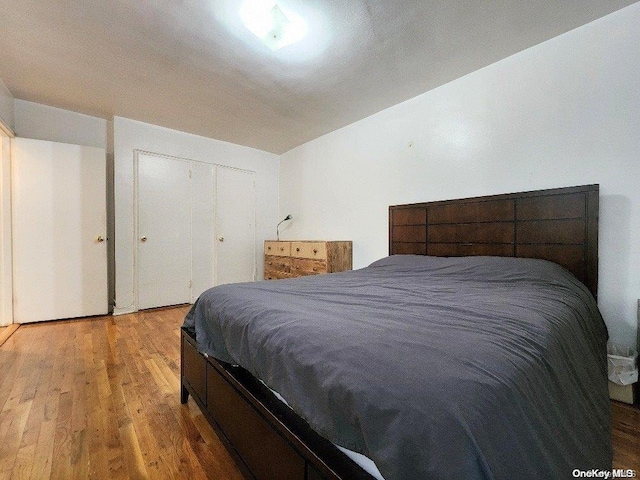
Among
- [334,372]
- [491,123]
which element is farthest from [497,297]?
[491,123]

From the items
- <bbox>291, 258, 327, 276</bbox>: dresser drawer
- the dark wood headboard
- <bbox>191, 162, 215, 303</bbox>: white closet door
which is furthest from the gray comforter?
<bbox>191, 162, 215, 303</bbox>: white closet door

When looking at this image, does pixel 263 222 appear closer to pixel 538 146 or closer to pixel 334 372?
pixel 538 146

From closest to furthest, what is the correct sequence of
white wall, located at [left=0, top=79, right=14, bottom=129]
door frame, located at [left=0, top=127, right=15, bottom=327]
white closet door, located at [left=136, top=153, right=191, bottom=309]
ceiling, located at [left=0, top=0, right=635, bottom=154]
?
1. ceiling, located at [left=0, top=0, right=635, bottom=154]
2. white wall, located at [left=0, top=79, right=14, bottom=129]
3. door frame, located at [left=0, top=127, right=15, bottom=327]
4. white closet door, located at [left=136, top=153, right=191, bottom=309]

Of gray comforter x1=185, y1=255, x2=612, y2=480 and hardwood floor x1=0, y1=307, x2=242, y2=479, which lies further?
hardwood floor x1=0, y1=307, x2=242, y2=479

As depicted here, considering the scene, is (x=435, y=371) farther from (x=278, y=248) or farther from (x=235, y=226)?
(x=235, y=226)

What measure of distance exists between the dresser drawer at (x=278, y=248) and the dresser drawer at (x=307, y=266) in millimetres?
223

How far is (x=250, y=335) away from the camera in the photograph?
3.31ft

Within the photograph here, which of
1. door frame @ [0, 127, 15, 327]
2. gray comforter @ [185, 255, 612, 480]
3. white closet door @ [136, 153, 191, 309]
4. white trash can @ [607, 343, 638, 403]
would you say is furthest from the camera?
white closet door @ [136, 153, 191, 309]

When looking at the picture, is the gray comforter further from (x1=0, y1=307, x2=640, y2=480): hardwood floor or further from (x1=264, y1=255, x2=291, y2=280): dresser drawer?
(x1=264, y1=255, x2=291, y2=280): dresser drawer

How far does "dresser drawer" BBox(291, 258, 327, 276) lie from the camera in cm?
322

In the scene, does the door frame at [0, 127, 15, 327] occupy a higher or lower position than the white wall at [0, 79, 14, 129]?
lower

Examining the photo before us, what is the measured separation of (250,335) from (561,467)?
90 cm

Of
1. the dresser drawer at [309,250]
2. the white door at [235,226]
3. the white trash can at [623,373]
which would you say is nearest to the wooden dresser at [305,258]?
the dresser drawer at [309,250]

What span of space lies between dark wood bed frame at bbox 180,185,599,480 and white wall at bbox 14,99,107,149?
322 centimetres
